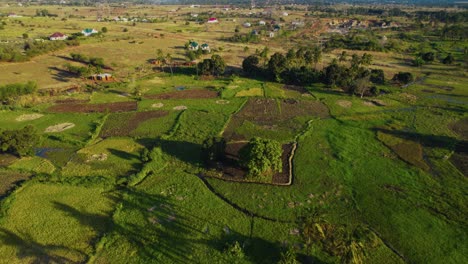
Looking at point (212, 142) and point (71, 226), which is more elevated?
point (212, 142)

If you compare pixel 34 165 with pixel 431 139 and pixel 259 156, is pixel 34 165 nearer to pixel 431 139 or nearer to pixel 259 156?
pixel 259 156

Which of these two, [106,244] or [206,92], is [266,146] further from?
[206,92]

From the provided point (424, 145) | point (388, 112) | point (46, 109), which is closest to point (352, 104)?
point (388, 112)

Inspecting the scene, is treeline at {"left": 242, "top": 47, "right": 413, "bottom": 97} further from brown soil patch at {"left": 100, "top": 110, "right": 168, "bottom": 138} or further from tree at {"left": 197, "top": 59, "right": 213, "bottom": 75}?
brown soil patch at {"left": 100, "top": 110, "right": 168, "bottom": 138}

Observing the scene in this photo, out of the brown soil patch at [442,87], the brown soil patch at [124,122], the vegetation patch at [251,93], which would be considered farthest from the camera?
the brown soil patch at [442,87]

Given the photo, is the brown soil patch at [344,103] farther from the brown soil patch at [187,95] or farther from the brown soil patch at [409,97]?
the brown soil patch at [187,95]

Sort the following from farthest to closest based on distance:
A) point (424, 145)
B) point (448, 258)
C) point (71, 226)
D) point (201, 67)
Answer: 1. point (201, 67)
2. point (424, 145)
3. point (71, 226)
4. point (448, 258)

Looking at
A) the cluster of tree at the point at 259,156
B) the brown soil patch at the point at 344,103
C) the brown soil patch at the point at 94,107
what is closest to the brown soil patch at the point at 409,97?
the brown soil patch at the point at 344,103
